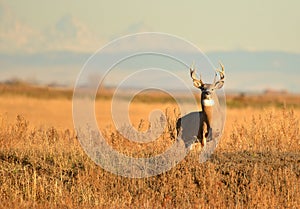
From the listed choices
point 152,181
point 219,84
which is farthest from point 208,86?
point 152,181

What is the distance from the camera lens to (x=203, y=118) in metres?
17.2

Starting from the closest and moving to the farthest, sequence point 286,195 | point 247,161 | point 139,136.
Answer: point 286,195 < point 247,161 < point 139,136

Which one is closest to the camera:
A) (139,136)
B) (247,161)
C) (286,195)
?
(286,195)

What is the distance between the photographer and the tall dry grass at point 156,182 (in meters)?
13.8

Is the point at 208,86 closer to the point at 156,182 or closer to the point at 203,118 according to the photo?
the point at 203,118

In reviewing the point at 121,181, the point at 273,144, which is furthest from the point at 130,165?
the point at 273,144

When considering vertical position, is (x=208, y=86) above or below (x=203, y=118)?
above

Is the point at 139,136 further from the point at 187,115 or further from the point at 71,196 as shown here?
the point at 71,196

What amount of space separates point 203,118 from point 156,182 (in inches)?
118

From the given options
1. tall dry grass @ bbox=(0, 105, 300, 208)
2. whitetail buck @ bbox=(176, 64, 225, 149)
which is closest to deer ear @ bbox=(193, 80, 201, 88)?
whitetail buck @ bbox=(176, 64, 225, 149)

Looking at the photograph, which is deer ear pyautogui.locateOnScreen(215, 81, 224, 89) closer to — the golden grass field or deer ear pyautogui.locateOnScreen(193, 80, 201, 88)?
deer ear pyautogui.locateOnScreen(193, 80, 201, 88)

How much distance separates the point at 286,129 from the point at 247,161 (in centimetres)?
375

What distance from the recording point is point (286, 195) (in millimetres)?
14016

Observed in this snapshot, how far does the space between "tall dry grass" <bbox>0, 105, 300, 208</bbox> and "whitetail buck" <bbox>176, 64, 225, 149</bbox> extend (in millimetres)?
881
